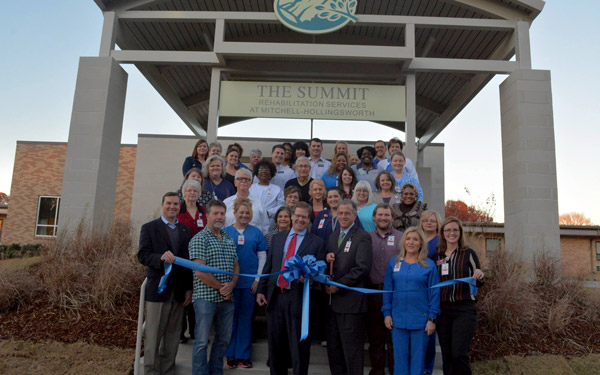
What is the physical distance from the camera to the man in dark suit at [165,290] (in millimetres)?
4777

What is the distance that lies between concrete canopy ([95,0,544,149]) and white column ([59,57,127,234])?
62 centimetres

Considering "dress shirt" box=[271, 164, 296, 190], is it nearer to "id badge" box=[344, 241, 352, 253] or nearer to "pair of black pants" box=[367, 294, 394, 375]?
"id badge" box=[344, 241, 352, 253]

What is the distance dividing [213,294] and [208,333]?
40cm

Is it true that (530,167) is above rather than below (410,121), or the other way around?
below

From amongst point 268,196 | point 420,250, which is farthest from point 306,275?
point 268,196

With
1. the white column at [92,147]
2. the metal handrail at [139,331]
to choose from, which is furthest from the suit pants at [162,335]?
the white column at [92,147]

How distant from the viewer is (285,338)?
15.6ft

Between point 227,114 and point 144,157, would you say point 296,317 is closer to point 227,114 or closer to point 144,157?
point 227,114

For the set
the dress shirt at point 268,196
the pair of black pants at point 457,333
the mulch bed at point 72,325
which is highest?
the dress shirt at point 268,196

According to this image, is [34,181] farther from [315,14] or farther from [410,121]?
[410,121]

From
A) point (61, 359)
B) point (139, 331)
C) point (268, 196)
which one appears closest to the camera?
point (139, 331)

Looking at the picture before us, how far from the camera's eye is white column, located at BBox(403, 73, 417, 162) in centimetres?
955

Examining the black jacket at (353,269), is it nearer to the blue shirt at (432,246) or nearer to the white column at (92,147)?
the blue shirt at (432,246)

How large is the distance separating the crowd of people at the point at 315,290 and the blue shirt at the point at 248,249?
12 millimetres
